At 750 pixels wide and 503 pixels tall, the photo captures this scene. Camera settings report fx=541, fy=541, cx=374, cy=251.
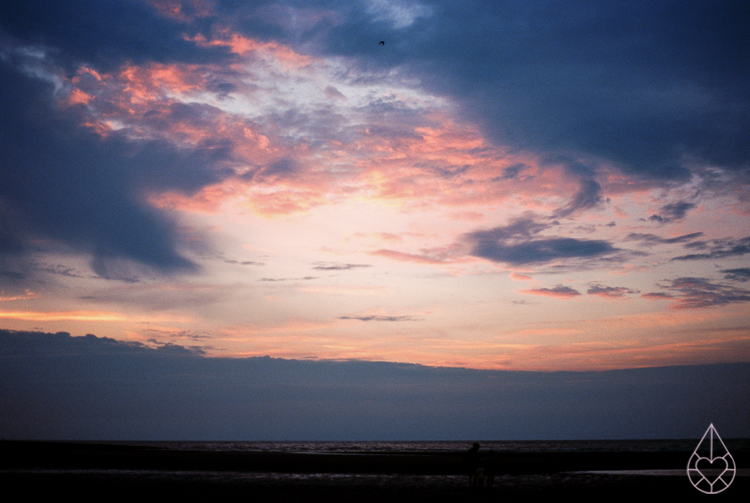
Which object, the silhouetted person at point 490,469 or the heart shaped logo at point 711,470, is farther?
the heart shaped logo at point 711,470

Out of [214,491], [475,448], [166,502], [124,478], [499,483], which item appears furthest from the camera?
[124,478]

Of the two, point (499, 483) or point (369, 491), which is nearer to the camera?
point (369, 491)

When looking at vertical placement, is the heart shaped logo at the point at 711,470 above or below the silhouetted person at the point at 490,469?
below

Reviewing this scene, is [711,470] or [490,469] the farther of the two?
[711,470]

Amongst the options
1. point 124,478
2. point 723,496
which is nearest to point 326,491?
point 124,478

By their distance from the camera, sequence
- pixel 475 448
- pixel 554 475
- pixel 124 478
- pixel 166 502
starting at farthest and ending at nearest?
pixel 554 475 < pixel 124 478 < pixel 475 448 < pixel 166 502

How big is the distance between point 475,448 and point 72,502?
1760 cm

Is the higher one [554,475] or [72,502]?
[72,502]

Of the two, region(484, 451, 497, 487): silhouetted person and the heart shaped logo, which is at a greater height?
region(484, 451, 497, 487): silhouetted person

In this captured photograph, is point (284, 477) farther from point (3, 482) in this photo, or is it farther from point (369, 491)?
point (3, 482)

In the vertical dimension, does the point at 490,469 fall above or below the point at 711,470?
above

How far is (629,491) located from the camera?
82.5 feet

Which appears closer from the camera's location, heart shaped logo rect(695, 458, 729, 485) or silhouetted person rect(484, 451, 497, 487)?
silhouetted person rect(484, 451, 497, 487)

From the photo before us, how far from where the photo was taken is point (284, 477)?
3356cm
